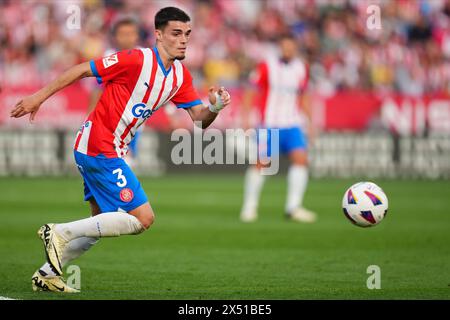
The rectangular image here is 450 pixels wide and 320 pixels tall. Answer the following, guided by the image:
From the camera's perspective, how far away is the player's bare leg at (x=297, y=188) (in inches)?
517

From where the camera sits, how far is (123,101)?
23.4 feet

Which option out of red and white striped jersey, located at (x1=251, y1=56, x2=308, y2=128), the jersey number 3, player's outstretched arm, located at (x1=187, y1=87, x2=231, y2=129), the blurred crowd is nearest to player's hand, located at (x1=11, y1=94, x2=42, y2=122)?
the jersey number 3

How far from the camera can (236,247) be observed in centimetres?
1015

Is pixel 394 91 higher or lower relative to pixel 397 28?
lower

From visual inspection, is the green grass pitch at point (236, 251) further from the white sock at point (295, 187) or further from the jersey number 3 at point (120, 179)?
the jersey number 3 at point (120, 179)

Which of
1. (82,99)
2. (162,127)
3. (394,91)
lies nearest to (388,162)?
(394,91)

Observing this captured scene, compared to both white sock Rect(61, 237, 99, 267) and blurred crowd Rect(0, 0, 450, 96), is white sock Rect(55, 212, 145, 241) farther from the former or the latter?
blurred crowd Rect(0, 0, 450, 96)

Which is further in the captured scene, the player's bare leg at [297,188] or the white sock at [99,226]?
the player's bare leg at [297,188]

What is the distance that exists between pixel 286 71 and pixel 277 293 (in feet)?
23.5

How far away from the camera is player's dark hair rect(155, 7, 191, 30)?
23.7ft

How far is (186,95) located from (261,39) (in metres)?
16.7

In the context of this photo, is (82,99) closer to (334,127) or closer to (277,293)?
(334,127)

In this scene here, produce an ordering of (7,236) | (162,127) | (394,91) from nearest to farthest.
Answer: (7,236) < (162,127) < (394,91)

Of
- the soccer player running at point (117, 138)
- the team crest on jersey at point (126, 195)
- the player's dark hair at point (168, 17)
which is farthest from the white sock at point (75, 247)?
the player's dark hair at point (168, 17)
